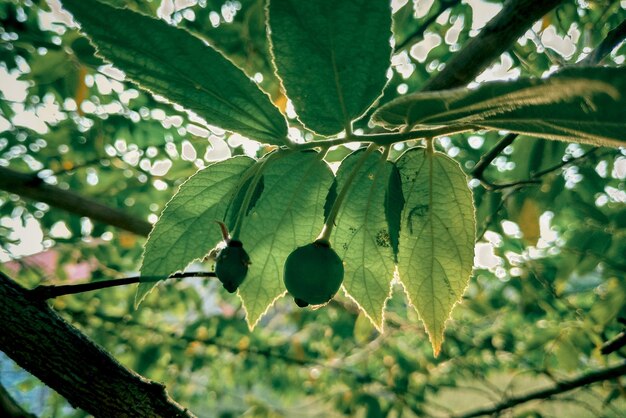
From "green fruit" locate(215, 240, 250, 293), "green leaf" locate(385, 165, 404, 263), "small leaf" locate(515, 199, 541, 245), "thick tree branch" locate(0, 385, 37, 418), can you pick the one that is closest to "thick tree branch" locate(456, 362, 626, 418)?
"small leaf" locate(515, 199, 541, 245)

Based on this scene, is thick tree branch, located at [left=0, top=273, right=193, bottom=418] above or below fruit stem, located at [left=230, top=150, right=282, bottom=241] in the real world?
below

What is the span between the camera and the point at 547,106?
17.2 inches

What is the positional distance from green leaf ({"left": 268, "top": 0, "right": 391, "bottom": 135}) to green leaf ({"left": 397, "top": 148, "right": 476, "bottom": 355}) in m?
→ 0.13

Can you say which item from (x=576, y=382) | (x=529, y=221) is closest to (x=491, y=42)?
(x=529, y=221)

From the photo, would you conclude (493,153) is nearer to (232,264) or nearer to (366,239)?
(366,239)

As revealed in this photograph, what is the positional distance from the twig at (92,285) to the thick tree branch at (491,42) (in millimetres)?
389

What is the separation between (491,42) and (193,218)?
456 mm

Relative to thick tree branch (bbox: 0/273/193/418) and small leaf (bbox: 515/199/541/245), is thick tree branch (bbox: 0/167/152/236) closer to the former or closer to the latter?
thick tree branch (bbox: 0/273/193/418)

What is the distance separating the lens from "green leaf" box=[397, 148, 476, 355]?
0.68 metres

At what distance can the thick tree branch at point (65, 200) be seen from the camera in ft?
4.99

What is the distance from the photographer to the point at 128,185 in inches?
109

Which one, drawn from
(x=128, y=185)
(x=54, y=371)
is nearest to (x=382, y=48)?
(x=54, y=371)

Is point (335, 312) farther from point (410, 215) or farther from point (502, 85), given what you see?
point (502, 85)

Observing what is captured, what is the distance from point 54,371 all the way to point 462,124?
25.0 inches
